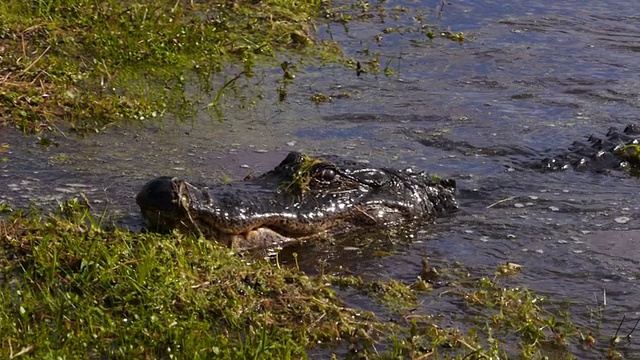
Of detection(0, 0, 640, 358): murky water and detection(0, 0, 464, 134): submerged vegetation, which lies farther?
detection(0, 0, 464, 134): submerged vegetation

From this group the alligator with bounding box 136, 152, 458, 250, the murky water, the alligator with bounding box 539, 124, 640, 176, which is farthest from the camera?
the alligator with bounding box 539, 124, 640, 176

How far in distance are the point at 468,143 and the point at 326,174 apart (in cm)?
252

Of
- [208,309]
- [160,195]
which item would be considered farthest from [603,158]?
[208,309]

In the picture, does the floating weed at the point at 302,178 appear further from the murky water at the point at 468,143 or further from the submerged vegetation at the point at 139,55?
the submerged vegetation at the point at 139,55

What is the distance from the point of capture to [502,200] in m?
8.32

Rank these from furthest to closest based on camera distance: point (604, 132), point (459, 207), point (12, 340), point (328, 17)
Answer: point (328, 17) < point (604, 132) < point (459, 207) < point (12, 340)

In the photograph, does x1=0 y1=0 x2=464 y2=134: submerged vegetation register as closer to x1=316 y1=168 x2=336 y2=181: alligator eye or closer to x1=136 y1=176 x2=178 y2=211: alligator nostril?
x1=316 y1=168 x2=336 y2=181: alligator eye

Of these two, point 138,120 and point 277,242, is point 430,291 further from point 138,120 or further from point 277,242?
point 138,120

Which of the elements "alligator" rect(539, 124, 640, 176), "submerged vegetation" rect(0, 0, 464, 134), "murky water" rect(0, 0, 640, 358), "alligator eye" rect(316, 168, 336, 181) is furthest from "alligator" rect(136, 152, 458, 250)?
"submerged vegetation" rect(0, 0, 464, 134)

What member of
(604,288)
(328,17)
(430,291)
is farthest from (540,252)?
(328,17)

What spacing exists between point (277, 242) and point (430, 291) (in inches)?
45.5

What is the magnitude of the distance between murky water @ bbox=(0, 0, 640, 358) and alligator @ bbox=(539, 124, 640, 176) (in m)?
0.11

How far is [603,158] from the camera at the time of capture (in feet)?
30.1

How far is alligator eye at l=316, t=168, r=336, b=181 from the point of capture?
7.37m
